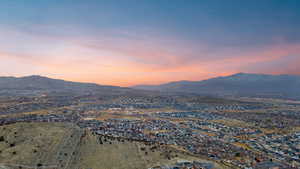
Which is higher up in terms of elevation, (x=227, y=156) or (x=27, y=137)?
(x=27, y=137)

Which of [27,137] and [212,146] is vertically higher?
[27,137]

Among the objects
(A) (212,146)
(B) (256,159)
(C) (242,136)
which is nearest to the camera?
(B) (256,159)

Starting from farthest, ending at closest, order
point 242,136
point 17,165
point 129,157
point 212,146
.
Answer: point 242,136 → point 212,146 → point 129,157 → point 17,165

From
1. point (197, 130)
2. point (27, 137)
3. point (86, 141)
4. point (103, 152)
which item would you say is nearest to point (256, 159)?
point (197, 130)

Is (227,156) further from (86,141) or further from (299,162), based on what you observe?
(86,141)

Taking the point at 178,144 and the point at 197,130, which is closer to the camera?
the point at 178,144

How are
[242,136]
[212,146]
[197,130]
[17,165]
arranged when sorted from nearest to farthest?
[17,165], [212,146], [242,136], [197,130]

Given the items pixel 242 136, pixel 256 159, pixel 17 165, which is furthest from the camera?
pixel 242 136

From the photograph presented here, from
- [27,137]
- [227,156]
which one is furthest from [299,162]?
[27,137]

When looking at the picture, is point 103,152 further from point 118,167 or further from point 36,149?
point 36,149
